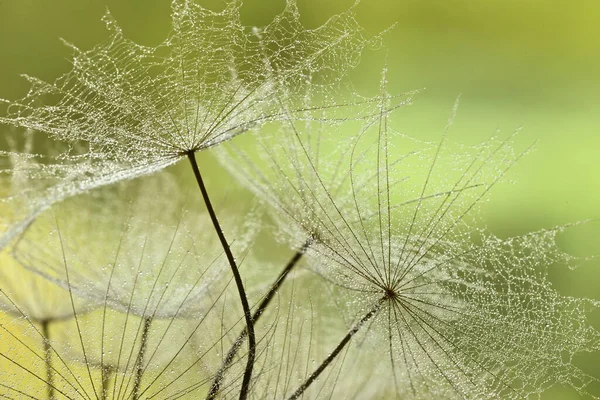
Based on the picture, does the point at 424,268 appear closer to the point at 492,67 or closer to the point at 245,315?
the point at 245,315

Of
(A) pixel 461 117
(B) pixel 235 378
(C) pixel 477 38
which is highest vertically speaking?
(C) pixel 477 38

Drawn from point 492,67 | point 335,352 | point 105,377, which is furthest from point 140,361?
point 492,67

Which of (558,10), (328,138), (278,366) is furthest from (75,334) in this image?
(558,10)

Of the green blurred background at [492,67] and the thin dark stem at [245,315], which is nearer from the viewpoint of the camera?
the thin dark stem at [245,315]

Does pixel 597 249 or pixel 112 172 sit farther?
pixel 597 249

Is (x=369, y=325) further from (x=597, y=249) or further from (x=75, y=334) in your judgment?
(x=597, y=249)

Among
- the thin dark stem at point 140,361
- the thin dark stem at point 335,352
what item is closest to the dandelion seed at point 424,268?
the thin dark stem at point 335,352

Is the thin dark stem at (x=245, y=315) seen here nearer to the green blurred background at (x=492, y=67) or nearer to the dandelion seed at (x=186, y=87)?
the dandelion seed at (x=186, y=87)

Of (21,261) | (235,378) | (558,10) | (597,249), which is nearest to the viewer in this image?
(235,378)
